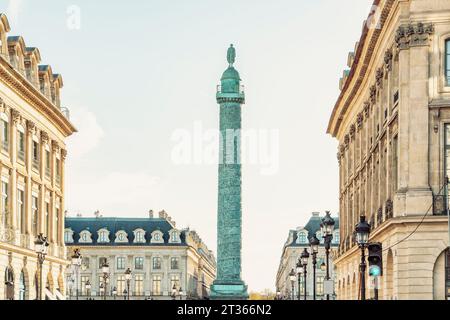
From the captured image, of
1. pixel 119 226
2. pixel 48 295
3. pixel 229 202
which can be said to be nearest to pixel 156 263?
pixel 119 226

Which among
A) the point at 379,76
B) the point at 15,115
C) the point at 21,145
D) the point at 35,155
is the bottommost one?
the point at 35,155

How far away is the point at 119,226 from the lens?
156m

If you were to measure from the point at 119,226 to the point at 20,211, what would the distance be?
9630 cm

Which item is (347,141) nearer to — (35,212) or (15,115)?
(35,212)

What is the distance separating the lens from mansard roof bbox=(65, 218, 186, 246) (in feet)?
506

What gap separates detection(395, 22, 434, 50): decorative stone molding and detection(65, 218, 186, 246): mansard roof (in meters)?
117

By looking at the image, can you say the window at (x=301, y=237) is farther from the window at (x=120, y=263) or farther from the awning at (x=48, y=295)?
the awning at (x=48, y=295)

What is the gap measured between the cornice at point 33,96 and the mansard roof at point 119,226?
76.9 meters

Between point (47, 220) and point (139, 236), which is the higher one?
point (47, 220)

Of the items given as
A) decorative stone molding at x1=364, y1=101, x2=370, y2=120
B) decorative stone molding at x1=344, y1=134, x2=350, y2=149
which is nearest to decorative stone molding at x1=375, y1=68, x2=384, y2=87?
decorative stone molding at x1=364, y1=101, x2=370, y2=120

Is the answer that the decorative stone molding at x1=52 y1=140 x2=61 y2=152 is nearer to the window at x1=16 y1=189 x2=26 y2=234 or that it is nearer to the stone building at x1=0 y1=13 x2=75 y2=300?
the stone building at x1=0 y1=13 x2=75 y2=300

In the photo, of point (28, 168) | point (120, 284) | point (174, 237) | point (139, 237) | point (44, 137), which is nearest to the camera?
point (28, 168)

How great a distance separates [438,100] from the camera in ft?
126
